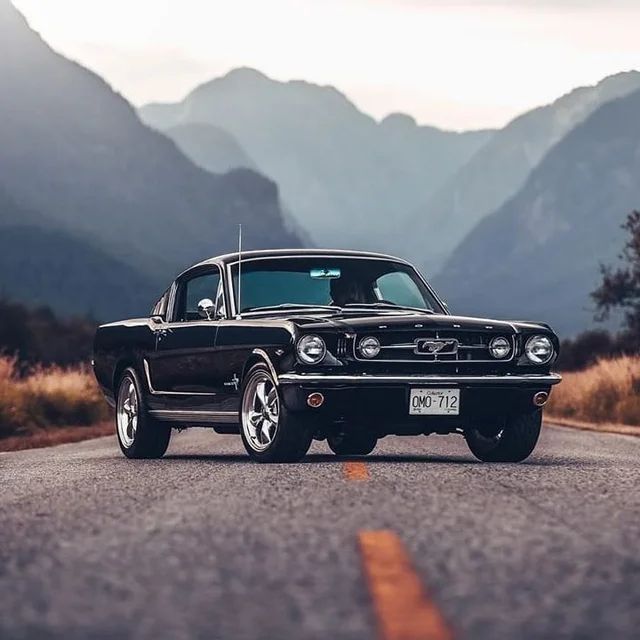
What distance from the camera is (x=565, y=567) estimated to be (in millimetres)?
5004

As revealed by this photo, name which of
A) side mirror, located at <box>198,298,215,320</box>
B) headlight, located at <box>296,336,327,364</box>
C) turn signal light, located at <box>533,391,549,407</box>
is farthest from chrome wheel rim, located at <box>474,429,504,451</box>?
side mirror, located at <box>198,298,215,320</box>

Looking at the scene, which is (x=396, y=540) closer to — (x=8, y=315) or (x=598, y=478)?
(x=598, y=478)

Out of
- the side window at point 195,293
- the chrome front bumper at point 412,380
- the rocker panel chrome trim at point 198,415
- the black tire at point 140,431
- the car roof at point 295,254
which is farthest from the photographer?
the black tire at point 140,431

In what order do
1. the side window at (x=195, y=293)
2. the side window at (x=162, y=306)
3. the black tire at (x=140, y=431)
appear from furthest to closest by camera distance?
the side window at (x=162, y=306) → the black tire at (x=140, y=431) → the side window at (x=195, y=293)

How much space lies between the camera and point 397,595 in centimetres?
445

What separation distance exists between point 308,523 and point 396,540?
0.66 metres

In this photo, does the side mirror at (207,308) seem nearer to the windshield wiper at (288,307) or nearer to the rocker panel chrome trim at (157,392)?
the windshield wiper at (288,307)

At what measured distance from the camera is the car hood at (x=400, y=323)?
32.9 feet

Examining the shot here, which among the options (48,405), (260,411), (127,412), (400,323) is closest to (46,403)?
(48,405)

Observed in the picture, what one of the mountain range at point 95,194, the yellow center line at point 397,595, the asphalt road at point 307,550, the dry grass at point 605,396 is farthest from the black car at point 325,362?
the mountain range at point 95,194

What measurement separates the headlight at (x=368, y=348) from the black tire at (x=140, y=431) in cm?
258

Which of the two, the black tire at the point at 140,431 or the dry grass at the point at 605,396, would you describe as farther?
the dry grass at the point at 605,396

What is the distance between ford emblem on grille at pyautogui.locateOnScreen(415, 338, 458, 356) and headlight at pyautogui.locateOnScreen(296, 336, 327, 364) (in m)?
0.68

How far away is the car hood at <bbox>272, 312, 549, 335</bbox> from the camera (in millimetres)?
10039
